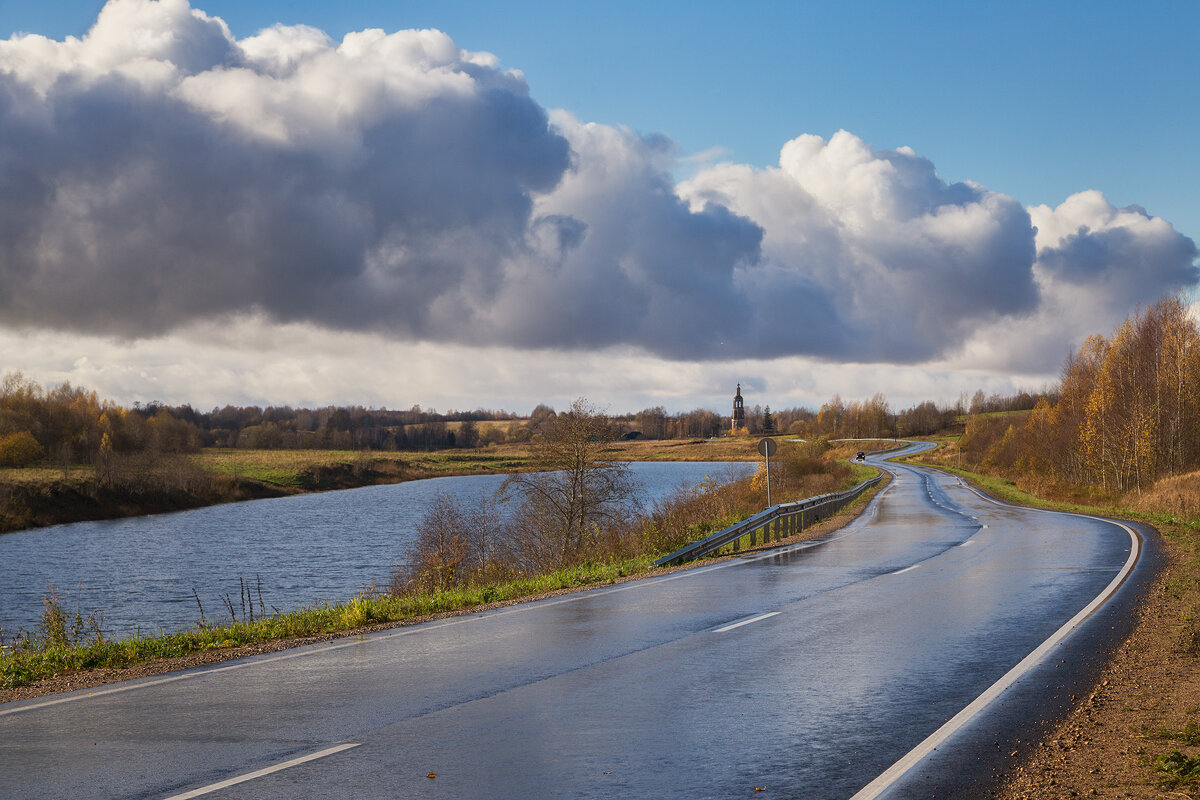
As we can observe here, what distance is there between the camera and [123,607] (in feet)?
98.5

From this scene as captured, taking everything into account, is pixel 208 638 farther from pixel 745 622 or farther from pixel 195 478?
pixel 195 478

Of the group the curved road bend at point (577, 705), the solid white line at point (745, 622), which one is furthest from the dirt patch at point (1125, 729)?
the solid white line at point (745, 622)

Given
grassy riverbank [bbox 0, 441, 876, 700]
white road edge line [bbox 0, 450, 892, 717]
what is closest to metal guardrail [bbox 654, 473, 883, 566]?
white road edge line [bbox 0, 450, 892, 717]

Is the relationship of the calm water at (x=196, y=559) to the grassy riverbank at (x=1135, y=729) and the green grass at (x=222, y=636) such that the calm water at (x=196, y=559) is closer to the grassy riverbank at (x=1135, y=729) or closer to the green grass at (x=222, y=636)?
the green grass at (x=222, y=636)

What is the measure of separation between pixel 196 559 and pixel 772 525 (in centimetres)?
2812

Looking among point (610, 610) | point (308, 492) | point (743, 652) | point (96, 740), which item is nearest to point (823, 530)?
point (610, 610)

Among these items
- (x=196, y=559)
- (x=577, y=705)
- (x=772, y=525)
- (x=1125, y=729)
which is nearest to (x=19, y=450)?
(x=196, y=559)

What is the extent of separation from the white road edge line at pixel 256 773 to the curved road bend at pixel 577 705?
0.08 ft

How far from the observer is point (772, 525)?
90.6 feet

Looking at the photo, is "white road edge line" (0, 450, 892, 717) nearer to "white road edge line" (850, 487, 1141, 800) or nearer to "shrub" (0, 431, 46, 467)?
"white road edge line" (850, 487, 1141, 800)

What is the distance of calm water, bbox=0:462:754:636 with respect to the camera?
98.9 ft

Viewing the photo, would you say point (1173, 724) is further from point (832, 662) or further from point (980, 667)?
point (832, 662)

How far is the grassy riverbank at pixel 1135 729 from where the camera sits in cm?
572

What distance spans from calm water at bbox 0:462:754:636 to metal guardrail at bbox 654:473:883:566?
777cm
